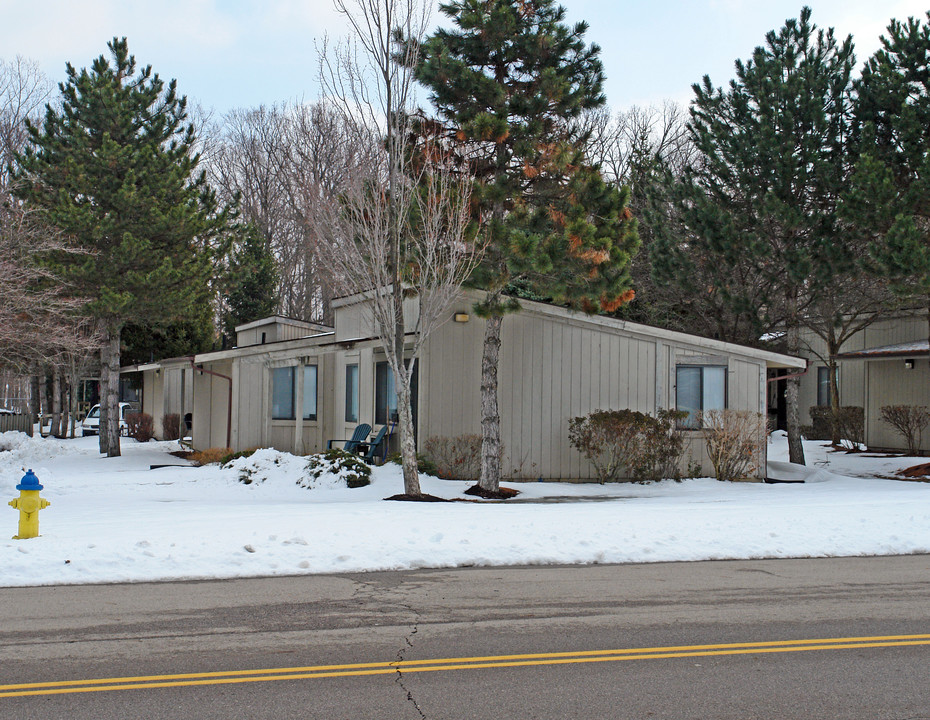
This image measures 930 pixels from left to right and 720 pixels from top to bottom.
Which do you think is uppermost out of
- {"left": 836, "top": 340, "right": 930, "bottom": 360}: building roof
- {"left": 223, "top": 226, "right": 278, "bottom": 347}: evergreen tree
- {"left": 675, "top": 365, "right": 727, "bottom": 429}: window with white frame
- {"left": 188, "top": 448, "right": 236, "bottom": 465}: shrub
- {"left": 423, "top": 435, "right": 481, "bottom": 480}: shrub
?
{"left": 223, "top": 226, "right": 278, "bottom": 347}: evergreen tree

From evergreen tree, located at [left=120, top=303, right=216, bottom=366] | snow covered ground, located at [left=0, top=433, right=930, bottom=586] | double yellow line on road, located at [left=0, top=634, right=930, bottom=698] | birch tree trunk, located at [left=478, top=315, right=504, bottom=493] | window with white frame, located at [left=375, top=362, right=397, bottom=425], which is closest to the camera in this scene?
double yellow line on road, located at [left=0, top=634, right=930, bottom=698]

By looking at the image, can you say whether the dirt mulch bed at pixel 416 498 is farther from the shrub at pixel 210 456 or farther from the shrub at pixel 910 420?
the shrub at pixel 910 420

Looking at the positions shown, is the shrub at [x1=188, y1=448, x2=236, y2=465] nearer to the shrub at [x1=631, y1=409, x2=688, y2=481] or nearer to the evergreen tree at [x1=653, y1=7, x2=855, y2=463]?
the shrub at [x1=631, y1=409, x2=688, y2=481]

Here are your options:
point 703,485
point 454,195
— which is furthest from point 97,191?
point 703,485

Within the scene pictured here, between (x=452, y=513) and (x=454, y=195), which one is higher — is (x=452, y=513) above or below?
below

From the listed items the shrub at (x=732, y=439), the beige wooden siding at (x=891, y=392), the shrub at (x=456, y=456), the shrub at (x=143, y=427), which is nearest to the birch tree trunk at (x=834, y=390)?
the beige wooden siding at (x=891, y=392)

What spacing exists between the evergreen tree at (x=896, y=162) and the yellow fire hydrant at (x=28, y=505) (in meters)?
14.7

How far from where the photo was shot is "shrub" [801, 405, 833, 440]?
2947 centimetres

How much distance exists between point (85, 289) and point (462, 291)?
40.1ft

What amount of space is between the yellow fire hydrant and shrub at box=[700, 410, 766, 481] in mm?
12309

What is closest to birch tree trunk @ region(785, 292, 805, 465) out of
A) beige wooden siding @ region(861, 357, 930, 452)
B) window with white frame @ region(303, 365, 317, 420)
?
beige wooden siding @ region(861, 357, 930, 452)

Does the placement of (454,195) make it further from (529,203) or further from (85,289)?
(85,289)

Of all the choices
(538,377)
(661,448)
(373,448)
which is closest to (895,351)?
(661,448)

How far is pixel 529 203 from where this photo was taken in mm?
15648
